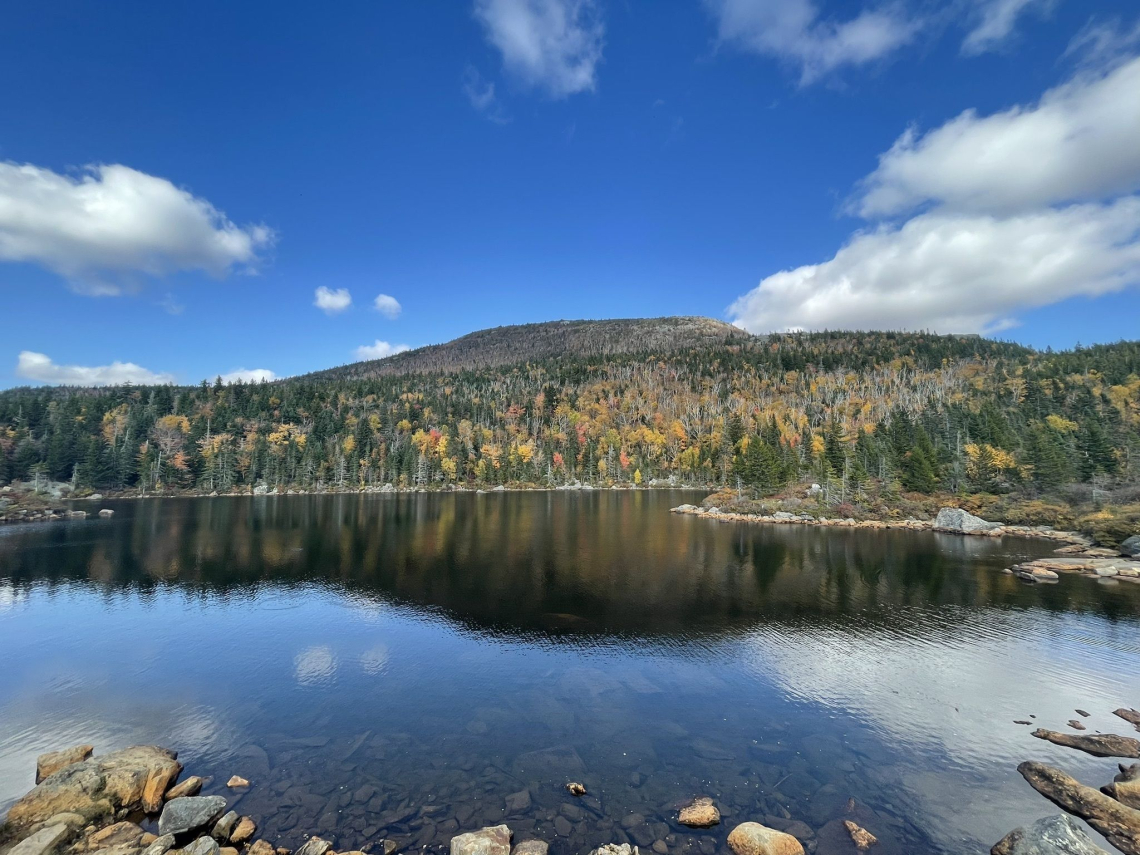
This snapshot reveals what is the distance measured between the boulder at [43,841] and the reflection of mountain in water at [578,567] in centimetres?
1939

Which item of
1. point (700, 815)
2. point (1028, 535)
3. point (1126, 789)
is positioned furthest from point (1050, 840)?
point (1028, 535)

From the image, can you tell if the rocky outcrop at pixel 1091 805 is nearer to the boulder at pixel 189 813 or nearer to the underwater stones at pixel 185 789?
the boulder at pixel 189 813

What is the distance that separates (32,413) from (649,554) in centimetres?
17355

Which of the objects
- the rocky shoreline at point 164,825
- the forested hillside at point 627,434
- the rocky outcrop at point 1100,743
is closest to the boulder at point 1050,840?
the rocky shoreline at point 164,825

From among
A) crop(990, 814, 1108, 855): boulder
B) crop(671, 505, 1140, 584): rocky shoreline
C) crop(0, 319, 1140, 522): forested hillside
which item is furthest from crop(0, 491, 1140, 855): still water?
crop(0, 319, 1140, 522): forested hillside

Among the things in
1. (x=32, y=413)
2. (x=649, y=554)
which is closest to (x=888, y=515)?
(x=649, y=554)

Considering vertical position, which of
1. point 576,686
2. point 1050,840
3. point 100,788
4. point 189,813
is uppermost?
point 1050,840

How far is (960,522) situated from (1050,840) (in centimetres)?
6970

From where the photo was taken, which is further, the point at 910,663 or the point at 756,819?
the point at 910,663

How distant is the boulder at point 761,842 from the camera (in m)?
12.9

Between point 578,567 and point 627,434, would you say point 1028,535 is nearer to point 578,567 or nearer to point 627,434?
point 578,567

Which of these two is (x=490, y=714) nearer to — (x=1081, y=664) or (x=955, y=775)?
(x=955, y=775)

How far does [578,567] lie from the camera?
45875 millimetres

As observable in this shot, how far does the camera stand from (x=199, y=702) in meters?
21.7
